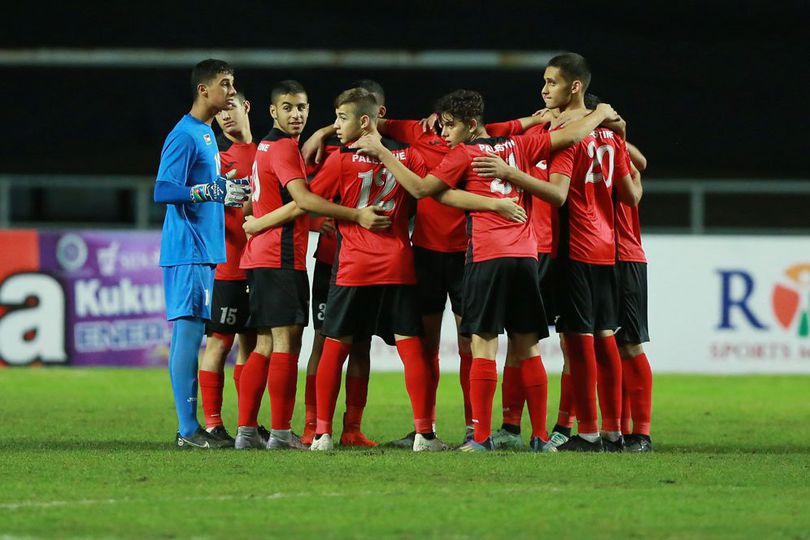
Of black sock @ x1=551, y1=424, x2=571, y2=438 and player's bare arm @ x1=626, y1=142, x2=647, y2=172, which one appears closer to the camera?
black sock @ x1=551, y1=424, x2=571, y2=438

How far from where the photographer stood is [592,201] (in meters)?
7.87

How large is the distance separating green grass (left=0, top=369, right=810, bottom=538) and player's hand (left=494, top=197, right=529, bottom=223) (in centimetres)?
122

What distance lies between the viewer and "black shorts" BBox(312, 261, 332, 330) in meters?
8.36

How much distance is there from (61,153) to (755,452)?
1326cm

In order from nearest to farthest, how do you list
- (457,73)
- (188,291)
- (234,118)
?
(188,291) < (234,118) < (457,73)

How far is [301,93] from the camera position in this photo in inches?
315

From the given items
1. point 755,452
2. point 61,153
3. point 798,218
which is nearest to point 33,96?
point 61,153

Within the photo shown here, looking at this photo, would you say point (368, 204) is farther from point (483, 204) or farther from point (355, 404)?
point (355, 404)

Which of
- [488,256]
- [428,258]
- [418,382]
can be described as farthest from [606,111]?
[418,382]

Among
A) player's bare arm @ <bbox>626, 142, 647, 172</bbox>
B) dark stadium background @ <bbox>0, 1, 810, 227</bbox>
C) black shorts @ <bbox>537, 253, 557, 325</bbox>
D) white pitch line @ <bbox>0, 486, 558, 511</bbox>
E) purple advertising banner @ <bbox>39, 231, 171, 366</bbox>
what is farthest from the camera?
dark stadium background @ <bbox>0, 1, 810, 227</bbox>

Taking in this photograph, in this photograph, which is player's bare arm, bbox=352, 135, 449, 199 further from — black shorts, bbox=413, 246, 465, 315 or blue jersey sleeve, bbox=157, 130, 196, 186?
blue jersey sleeve, bbox=157, 130, 196, 186

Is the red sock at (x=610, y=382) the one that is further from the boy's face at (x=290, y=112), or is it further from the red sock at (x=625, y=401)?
the boy's face at (x=290, y=112)

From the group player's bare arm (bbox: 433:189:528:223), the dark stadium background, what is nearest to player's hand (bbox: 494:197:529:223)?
player's bare arm (bbox: 433:189:528:223)

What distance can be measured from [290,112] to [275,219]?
607 millimetres
